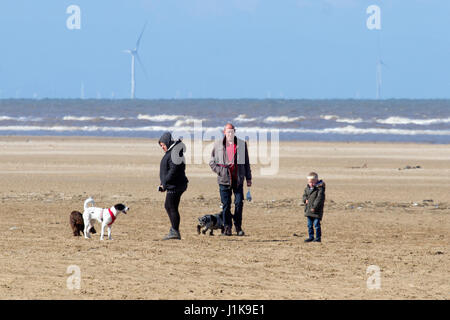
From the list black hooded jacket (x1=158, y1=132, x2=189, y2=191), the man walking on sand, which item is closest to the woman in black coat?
black hooded jacket (x1=158, y1=132, x2=189, y2=191)

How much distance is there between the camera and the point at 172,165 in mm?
12320

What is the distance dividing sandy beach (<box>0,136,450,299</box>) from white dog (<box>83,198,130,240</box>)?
25 centimetres

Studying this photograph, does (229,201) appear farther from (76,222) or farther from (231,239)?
(76,222)

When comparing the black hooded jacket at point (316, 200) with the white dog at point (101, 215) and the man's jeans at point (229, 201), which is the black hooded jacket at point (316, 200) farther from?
the white dog at point (101, 215)

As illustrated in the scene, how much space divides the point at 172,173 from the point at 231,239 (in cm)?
149

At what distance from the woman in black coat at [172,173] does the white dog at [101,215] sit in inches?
26.6

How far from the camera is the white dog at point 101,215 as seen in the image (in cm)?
1232

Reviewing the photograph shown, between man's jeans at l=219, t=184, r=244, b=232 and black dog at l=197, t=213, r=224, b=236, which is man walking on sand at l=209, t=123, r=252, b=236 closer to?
man's jeans at l=219, t=184, r=244, b=232

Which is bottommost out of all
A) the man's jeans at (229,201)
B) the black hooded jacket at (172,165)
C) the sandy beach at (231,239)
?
the sandy beach at (231,239)

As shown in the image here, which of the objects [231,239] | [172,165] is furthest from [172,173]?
[231,239]

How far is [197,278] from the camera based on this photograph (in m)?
9.74

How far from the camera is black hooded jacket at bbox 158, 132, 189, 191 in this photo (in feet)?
40.1

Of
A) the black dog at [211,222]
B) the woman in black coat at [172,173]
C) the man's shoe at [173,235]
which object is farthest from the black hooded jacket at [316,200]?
the man's shoe at [173,235]
